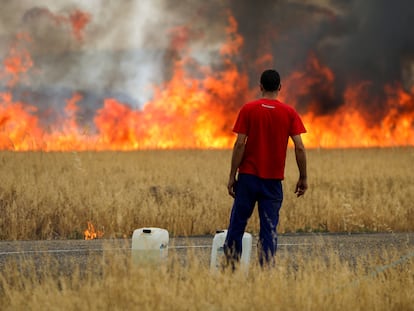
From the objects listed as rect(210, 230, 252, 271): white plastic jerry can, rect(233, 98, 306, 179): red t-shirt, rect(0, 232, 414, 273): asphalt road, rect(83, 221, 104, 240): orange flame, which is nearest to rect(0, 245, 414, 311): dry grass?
rect(210, 230, 252, 271): white plastic jerry can

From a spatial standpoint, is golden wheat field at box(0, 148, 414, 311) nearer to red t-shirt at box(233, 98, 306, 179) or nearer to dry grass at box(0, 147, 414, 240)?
dry grass at box(0, 147, 414, 240)

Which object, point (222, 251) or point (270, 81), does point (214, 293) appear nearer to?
point (222, 251)

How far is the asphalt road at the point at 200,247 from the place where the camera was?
1227cm

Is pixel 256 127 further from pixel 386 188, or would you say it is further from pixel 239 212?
pixel 386 188

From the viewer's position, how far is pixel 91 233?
53.5 ft

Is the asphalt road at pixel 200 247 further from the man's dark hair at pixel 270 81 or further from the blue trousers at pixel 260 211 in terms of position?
the man's dark hair at pixel 270 81

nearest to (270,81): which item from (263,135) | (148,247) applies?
(263,135)

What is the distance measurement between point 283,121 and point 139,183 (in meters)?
15.0

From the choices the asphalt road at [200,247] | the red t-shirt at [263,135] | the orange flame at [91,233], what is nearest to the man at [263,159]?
the red t-shirt at [263,135]

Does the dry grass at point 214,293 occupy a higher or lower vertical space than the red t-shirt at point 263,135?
lower

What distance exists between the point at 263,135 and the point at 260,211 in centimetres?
80

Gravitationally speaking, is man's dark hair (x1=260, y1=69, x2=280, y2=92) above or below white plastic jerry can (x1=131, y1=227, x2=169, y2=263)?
above

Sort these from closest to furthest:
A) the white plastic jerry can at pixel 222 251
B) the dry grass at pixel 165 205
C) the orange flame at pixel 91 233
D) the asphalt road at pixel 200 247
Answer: the white plastic jerry can at pixel 222 251 < the asphalt road at pixel 200 247 < the orange flame at pixel 91 233 < the dry grass at pixel 165 205

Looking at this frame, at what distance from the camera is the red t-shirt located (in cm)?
903
